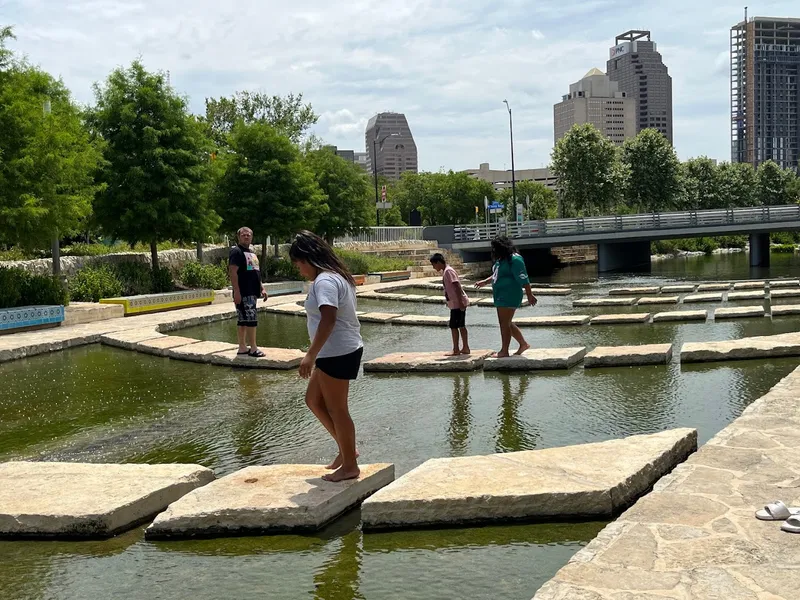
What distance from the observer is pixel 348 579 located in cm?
407

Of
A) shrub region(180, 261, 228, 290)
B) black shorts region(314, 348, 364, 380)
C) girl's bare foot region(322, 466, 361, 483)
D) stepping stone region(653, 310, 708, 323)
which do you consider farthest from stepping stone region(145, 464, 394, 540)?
shrub region(180, 261, 228, 290)

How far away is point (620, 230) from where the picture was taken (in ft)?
143

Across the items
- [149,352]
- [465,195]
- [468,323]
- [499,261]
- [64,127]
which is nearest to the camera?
[499,261]

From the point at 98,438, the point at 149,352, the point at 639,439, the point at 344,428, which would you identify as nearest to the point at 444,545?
the point at 344,428

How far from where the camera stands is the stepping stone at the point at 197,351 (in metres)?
11.8

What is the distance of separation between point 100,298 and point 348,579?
18295mm

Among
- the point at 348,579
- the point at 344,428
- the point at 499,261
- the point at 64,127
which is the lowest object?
the point at 348,579

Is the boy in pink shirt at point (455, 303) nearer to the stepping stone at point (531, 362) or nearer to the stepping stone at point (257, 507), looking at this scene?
the stepping stone at point (531, 362)

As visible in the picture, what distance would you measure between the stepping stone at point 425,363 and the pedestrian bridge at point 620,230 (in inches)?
1275

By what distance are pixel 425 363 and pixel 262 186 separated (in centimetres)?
1986

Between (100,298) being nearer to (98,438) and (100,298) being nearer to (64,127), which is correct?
(64,127)

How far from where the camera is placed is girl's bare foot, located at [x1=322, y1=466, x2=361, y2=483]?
204 inches

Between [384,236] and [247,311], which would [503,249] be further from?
[384,236]

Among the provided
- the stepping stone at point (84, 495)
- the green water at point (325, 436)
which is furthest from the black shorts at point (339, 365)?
the stepping stone at point (84, 495)
